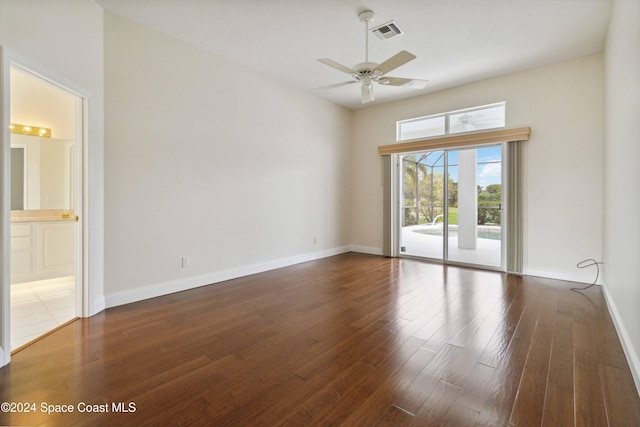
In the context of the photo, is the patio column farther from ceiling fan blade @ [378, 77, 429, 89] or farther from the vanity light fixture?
the vanity light fixture

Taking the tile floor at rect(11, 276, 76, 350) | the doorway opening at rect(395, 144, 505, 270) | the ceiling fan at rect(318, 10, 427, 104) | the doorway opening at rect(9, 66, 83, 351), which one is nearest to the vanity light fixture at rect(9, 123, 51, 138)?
the doorway opening at rect(9, 66, 83, 351)

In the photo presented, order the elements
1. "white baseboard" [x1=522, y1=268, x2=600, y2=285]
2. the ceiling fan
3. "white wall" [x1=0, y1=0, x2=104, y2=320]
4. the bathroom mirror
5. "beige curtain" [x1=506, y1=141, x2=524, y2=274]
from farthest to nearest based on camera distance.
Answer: "beige curtain" [x1=506, y1=141, x2=524, y2=274] → the bathroom mirror → "white baseboard" [x1=522, y1=268, x2=600, y2=285] → the ceiling fan → "white wall" [x1=0, y1=0, x2=104, y2=320]

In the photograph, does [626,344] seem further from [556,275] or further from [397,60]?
[397,60]

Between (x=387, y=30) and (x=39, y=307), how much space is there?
16.7 ft

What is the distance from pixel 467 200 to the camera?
5.86 metres

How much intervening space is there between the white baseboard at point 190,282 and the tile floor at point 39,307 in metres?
0.42

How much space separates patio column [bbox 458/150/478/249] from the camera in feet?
17.8

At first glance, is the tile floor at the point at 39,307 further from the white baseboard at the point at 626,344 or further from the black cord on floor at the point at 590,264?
the black cord on floor at the point at 590,264

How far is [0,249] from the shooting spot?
2.04 meters

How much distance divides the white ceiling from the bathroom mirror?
2.89m

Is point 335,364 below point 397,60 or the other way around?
below

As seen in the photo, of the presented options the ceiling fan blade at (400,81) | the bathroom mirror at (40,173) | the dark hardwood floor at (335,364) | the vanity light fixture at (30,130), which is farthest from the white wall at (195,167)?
the vanity light fixture at (30,130)

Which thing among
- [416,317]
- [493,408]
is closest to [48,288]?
[416,317]

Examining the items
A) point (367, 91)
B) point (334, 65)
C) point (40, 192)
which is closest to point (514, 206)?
point (367, 91)
